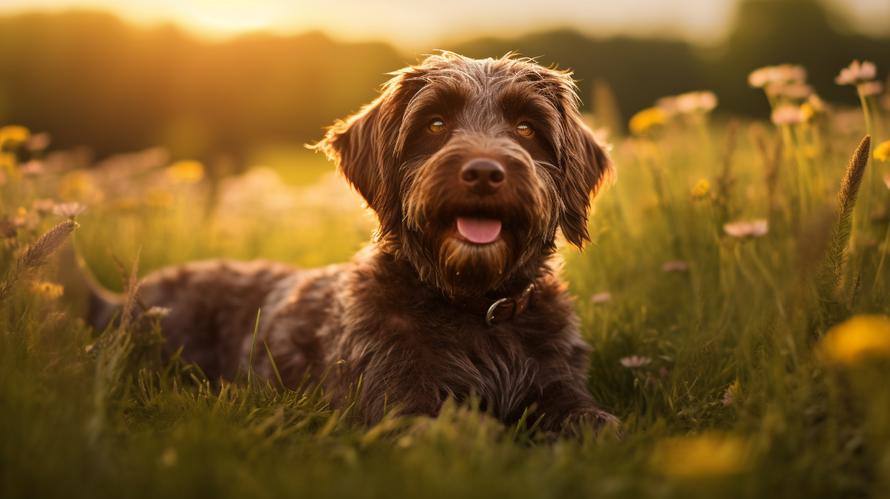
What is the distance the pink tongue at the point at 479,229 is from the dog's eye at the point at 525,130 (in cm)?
60

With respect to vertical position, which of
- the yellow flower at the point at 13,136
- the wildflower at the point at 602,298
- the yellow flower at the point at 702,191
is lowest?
the wildflower at the point at 602,298

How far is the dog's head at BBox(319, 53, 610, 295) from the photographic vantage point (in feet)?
10.9

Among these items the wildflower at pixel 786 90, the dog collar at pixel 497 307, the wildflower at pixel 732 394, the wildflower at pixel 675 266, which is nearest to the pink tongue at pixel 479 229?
the dog collar at pixel 497 307

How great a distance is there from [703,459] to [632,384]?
6.96 feet

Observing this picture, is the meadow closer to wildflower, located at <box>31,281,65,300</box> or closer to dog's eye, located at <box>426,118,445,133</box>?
wildflower, located at <box>31,281,65,300</box>

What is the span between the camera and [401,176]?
376 cm

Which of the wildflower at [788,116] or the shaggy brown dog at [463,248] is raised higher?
the wildflower at [788,116]

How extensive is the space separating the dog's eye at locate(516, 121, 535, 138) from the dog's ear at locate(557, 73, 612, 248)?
0.52 feet

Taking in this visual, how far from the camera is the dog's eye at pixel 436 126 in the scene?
3.75m

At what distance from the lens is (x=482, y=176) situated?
3.21 metres

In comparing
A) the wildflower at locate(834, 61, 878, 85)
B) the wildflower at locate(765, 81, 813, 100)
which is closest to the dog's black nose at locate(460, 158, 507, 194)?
the wildflower at locate(834, 61, 878, 85)

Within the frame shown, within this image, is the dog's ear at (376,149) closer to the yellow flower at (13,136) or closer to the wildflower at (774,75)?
the yellow flower at (13,136)

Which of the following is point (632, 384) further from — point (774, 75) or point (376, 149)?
point (774, 75)

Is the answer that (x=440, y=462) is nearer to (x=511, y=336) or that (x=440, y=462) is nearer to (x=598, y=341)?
(x=511, y=336)
